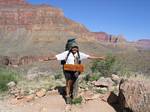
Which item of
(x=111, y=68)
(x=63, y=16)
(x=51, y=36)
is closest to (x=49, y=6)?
(x=63, y=16)

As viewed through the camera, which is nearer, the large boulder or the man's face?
the large boulder

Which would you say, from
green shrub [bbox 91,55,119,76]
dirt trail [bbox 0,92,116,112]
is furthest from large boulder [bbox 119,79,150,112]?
green shrub [bbox 91,55,119,76]

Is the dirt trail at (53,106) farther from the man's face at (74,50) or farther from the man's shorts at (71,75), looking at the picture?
the man's face at (74,50)

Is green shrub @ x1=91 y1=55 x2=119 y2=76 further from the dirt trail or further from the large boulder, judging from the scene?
the large boulder

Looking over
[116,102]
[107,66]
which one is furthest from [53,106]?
[107,66]

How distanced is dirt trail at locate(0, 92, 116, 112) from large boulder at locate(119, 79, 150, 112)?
785 mm

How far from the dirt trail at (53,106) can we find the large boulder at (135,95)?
0.78 meters

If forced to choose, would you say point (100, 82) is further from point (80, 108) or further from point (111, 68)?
point (111, 68)

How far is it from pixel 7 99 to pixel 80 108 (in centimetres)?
249

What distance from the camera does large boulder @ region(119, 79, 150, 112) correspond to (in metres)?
8.19

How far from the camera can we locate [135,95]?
8492 mm

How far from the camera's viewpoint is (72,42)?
9688 millimetres

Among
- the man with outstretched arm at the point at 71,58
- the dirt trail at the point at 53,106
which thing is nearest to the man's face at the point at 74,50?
the man with outstretched arm at the point at 71,58

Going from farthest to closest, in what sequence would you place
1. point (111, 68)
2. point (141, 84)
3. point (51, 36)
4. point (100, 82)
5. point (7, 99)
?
point (51, 36) < point (111, 68) < point (100, 82) < point (7, 99) < point (141, 84)
